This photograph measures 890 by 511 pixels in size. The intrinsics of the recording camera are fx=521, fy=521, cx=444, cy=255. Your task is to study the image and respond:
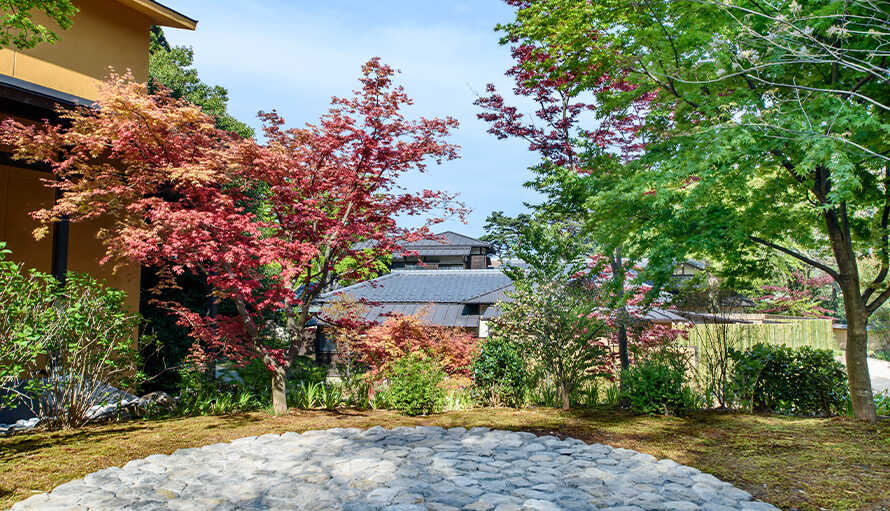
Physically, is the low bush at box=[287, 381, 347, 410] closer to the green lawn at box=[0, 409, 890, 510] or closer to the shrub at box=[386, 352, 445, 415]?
the green lawn at box=[0, 409, 890, 510]

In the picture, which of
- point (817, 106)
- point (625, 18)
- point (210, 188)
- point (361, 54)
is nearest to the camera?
point (817, 106)

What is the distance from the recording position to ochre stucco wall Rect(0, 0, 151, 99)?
925 centimetres

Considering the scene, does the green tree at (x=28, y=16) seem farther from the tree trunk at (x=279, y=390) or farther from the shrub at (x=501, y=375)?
the shrub at (x=501, y=375)

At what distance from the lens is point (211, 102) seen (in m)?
18.9

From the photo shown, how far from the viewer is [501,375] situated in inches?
340

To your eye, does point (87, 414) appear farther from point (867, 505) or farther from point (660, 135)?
point (660, 135)

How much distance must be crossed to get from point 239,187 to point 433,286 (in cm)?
1234

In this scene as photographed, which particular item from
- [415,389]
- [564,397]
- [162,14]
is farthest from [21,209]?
[564,397]

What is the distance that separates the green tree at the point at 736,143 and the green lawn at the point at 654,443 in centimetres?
189

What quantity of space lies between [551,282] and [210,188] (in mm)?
5329

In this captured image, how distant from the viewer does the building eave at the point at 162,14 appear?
34.0 feet

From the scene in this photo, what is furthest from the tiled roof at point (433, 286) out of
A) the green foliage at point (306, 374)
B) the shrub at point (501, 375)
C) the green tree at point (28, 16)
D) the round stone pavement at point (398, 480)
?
the round stone pavement at point (398, 480)

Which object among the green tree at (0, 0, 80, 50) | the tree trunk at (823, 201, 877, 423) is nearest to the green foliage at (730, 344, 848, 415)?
the tree trunk at (823, 201, 877, 423)

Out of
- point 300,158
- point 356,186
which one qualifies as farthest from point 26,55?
point 356,186
